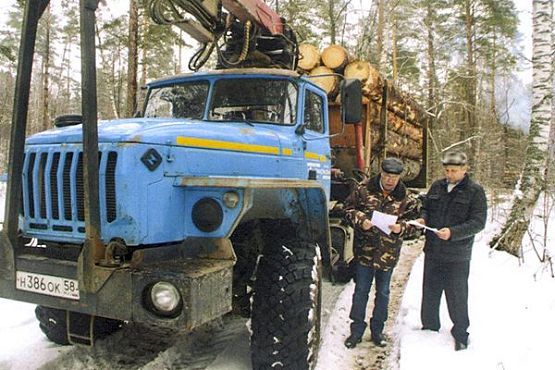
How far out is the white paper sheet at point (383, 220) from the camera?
443 centimetres

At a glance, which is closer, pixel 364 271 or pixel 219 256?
pixel 219 256

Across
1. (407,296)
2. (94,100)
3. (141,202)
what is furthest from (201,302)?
(407,296)

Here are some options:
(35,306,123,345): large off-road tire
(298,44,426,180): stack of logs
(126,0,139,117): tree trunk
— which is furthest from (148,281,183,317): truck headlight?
(126,0,139,117): tree trunk

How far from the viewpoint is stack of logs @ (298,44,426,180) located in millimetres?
7398

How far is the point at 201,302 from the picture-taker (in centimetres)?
280

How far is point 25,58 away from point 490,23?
21.6m

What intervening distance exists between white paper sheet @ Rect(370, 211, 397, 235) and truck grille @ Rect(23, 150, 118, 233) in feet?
7.80

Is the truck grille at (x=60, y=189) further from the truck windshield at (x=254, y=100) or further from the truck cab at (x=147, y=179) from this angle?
the truck windshield at (x=254, y=100)

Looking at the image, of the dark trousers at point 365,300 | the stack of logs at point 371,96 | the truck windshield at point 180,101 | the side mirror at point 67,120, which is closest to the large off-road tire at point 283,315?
the dark trousers at point 365,300

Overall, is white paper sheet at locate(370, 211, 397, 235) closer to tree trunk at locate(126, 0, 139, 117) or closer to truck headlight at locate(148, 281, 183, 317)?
truck headlight at locate(148, 281, 183, 317)

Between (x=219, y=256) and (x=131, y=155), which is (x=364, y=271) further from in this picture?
(x=131, y=155)

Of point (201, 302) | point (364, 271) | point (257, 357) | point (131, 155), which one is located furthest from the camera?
point (364, 271)

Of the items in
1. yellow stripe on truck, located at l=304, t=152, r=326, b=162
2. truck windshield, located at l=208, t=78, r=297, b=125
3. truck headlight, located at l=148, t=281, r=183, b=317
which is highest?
truck windshield, located at l=208, t=78, r=297, b=125

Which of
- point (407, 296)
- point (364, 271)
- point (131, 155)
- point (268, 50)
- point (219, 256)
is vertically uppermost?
point (268, 50)
